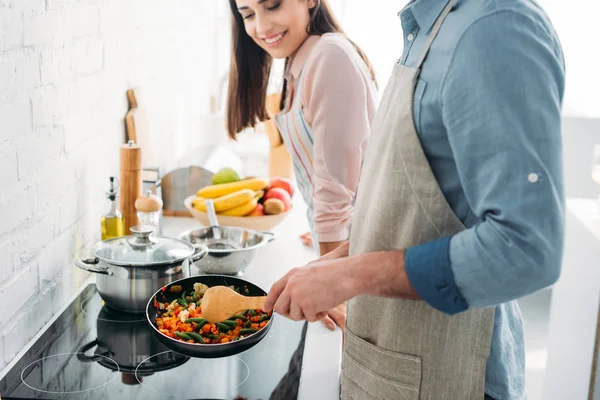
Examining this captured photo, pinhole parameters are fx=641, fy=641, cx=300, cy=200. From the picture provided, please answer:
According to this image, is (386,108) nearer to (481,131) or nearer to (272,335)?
(481,131)

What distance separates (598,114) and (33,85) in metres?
3.46

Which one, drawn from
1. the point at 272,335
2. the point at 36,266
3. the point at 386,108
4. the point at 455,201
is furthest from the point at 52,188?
the point at 455,201

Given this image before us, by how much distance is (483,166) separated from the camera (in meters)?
0.69

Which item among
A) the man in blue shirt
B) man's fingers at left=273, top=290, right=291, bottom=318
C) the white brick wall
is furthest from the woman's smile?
man's fingers at left=273, top=290, right=291, bottom=318

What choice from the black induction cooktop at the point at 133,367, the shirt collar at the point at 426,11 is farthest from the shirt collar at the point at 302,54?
the shirt collar at the point at 426,11

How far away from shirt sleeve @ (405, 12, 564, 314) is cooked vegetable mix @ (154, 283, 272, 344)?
563mm

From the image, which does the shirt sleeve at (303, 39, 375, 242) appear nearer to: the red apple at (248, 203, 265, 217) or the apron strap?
the red apple at (248, 203, 265, 217)

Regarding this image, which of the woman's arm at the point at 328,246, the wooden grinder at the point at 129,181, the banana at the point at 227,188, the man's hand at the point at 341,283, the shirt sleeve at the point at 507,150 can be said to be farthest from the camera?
the banana at the point at 227,188

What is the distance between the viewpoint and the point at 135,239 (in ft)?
4.57

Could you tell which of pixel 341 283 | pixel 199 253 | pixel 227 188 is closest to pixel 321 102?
pixel 199 253

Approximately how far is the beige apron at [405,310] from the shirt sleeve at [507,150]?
0.09m

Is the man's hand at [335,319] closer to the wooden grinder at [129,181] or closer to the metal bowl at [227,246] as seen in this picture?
the metal bowl at [227,246]

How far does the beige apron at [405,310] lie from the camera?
0.81 metres

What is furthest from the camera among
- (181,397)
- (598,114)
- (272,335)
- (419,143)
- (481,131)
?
(598,114)
